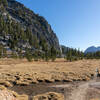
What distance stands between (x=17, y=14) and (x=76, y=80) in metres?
174

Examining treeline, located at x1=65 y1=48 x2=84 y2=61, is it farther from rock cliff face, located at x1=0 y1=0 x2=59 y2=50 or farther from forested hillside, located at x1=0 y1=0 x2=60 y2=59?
rock cliff face, located at x1=0 y1=0 x2=59 y2=50

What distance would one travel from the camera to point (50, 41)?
169 metres

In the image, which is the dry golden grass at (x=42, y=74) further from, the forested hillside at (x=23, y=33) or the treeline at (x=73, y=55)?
the forested hillside at (x=23, y=33)

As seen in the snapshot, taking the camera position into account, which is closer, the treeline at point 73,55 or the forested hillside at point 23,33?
the treeline at point 73,55

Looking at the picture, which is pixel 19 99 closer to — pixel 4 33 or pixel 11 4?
pixel 4 33

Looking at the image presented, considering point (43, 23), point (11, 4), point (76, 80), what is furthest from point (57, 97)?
point (11, 4)

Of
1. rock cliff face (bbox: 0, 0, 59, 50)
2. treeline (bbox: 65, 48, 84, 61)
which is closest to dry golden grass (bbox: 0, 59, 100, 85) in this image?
treeline (bbox: 65, 48, 84, 61)

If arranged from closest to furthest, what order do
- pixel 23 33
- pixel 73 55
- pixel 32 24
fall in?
pixel 73 55
pixel 23 33
pixel 32 24

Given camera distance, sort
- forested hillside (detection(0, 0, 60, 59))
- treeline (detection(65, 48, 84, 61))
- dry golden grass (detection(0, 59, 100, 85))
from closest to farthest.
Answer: dry golden grass (detection(0, 59, 100, 85)) → treeline (detection(65, 48, 84, 61)) → forested hillside (detection(0, 0, 60, 59))

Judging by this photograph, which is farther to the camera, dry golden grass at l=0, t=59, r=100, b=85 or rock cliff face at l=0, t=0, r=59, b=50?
rock cliff face at l=0, t=0, r=59, b=50

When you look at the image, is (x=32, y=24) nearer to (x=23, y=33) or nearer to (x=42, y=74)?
(x=23, y=33)

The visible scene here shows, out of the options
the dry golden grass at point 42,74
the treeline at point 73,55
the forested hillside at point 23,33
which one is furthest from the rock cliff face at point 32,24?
the dry golden grass at point 42,74

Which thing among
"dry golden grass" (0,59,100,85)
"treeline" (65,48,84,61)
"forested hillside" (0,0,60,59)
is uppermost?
"forested hillside" (0,0,60,59)

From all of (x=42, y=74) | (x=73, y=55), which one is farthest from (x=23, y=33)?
(x=42, y=74)
